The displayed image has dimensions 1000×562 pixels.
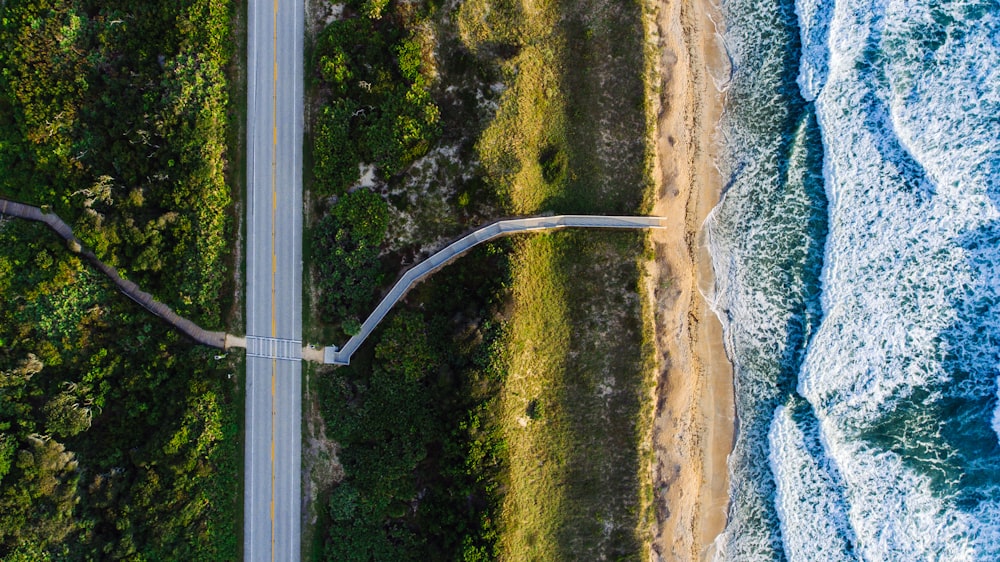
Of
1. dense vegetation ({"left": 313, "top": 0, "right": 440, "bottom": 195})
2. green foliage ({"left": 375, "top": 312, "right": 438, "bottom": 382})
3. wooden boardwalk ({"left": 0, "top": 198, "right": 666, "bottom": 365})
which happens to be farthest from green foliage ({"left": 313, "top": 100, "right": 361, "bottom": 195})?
green foliage ({"left": 375, "top": 312, "right": 438, "bottom": 382})

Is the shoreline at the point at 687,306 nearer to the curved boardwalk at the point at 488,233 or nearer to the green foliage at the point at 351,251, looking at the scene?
the curved boardwalk at the point at 488,233

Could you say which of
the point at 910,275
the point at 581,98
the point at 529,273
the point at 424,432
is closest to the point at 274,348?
the point at 424,432

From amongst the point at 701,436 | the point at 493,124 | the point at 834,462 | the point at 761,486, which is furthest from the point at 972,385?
the point at 493,124

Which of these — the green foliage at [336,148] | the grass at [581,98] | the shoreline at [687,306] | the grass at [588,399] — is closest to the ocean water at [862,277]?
the shoreline at [687,306]

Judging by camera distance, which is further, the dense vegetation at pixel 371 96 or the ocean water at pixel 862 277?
the ocean water at pixel 862 277

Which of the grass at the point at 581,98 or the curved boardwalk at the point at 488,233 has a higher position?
the grass at the point at 581,98

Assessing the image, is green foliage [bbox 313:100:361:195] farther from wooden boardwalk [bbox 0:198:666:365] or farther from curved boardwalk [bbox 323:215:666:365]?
wooden boardwalk [bbox 0:198:666:365]

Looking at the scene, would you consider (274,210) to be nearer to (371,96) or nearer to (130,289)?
(371,96)

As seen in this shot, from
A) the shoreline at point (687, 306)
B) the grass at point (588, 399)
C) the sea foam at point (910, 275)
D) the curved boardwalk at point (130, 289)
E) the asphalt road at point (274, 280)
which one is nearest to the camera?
the grass at point (588, 399)
